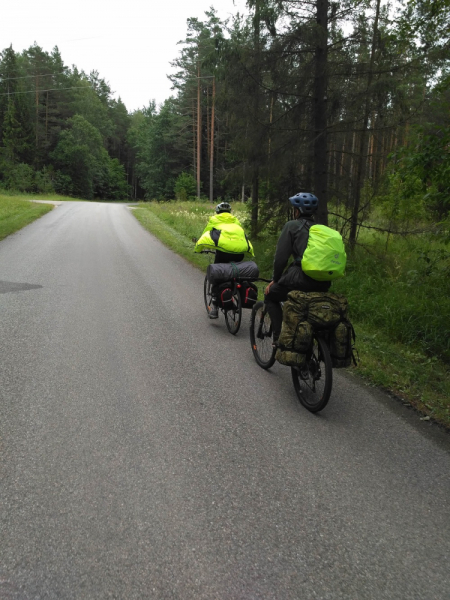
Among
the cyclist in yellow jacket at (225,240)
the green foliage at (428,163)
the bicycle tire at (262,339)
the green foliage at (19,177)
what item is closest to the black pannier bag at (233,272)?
the cyclist in yellow jacket at (225,240)

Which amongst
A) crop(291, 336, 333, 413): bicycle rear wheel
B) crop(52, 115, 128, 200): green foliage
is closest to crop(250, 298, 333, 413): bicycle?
crop(291, 336, 333, 413): bicycle rear wheel

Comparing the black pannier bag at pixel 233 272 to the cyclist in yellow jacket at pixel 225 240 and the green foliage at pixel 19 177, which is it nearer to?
the cyclist in yellow jacket at pixel 225 240

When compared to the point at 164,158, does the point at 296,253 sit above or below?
below

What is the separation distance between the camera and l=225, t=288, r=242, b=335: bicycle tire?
20.6ft

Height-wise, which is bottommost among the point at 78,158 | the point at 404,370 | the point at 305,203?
the point at 404,370

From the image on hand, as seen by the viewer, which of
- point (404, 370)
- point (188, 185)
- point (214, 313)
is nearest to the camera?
point (404, 370)

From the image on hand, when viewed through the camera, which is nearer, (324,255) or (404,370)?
(324,255)

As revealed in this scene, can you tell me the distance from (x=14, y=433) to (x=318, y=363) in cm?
275

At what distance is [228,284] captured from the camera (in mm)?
6359

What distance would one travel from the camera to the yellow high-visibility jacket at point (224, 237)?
21.0ft

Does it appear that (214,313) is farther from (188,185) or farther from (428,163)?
(188,185)

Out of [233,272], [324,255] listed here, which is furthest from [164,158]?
[324,255]

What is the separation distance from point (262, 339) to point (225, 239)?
1.89 m

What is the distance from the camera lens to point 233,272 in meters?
6.31
